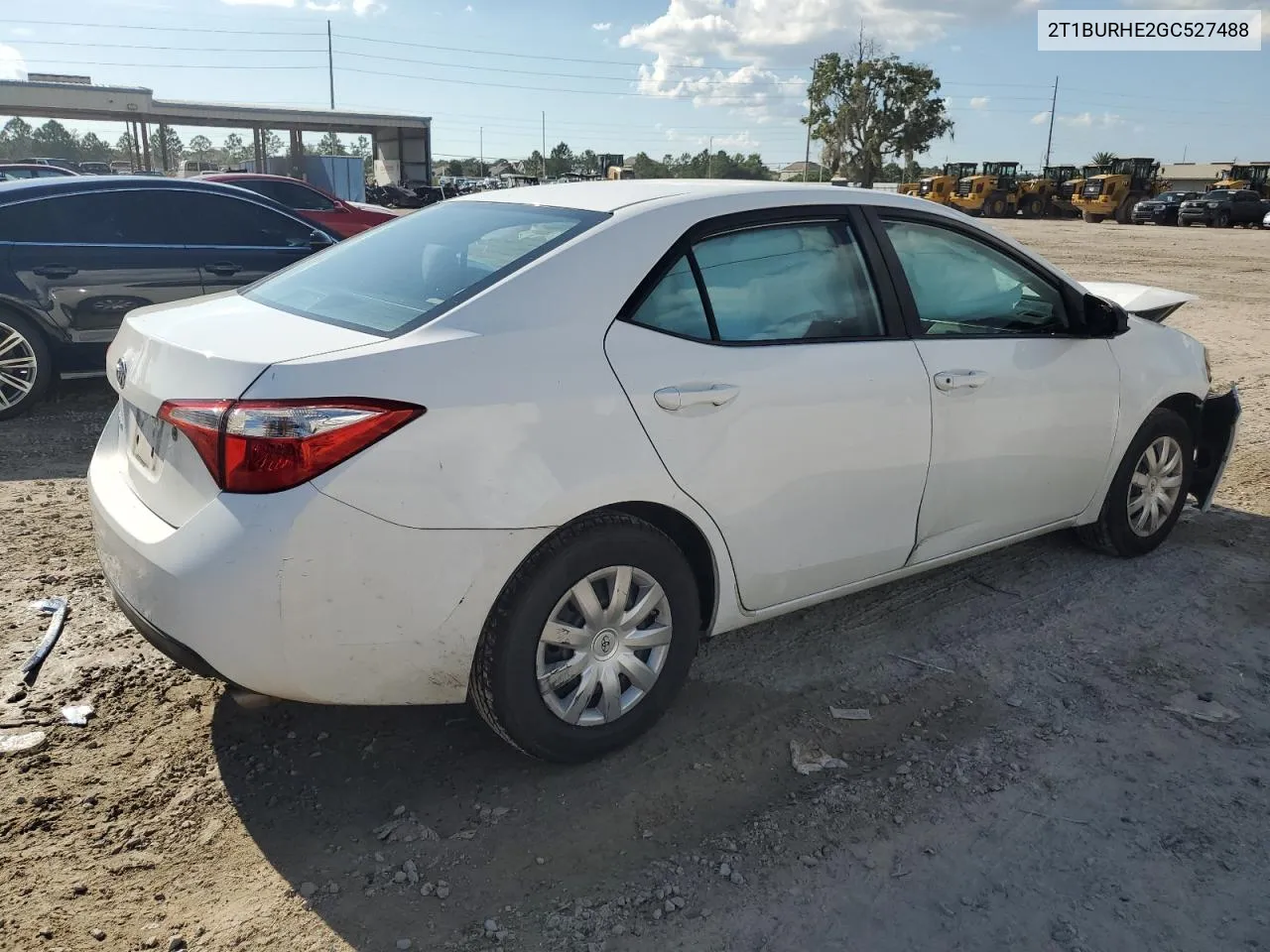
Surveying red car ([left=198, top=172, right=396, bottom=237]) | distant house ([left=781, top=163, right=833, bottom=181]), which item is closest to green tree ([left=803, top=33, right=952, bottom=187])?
distant house ([left=781, top=163, right=833, bottom=181])

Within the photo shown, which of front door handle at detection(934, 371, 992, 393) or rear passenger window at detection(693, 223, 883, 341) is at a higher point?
rear passenger window at detection(693, 223, 883, 341)

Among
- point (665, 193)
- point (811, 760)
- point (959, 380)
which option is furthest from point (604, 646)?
point (959, 380)

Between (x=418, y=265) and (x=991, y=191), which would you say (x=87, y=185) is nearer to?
(x=418, y=265)

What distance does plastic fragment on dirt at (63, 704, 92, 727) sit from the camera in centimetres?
314

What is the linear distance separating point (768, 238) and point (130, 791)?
258 centimetres

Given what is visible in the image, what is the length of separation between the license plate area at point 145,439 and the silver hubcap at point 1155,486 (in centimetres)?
395

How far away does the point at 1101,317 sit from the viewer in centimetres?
404

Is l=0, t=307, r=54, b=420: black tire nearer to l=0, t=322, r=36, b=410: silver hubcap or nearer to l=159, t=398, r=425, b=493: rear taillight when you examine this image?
l=0, t=322, r=36, b=410: silver hubcap

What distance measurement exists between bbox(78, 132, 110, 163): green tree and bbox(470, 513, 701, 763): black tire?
129 metres

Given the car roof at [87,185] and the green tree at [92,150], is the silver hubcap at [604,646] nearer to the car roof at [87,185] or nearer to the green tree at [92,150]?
the car roof at [87,185]

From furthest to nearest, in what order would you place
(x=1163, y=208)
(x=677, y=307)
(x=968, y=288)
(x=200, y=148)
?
(x=200, y=148)
(x=1163, y=208)
(x=968, y=288)
(x=677, y=307)

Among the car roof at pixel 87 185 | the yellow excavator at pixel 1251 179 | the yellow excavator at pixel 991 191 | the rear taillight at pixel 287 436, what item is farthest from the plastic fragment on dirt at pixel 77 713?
the yellow excavator at pixel 1251 179

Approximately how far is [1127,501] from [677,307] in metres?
2.69

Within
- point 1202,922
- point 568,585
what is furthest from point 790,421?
point 1202,922
